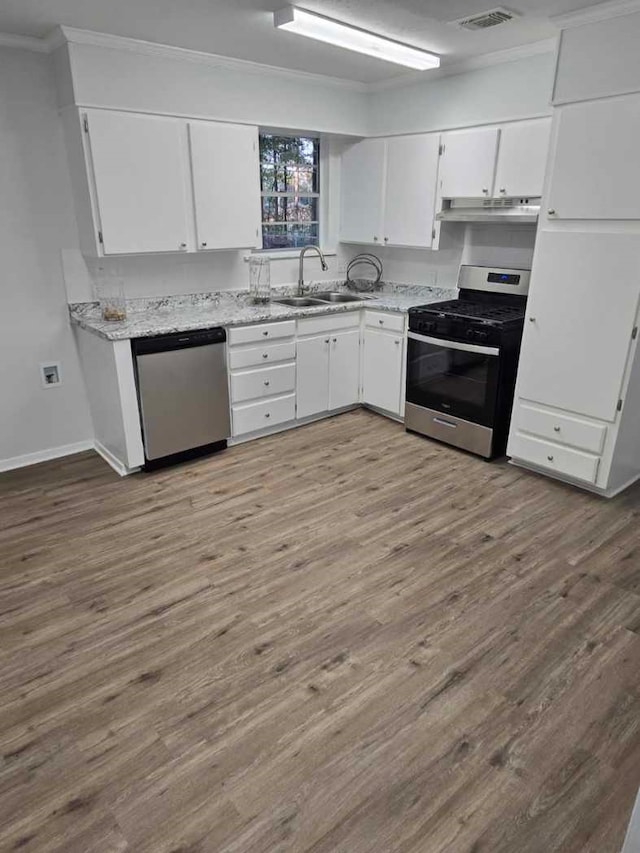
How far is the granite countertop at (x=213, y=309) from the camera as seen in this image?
3.48 metres

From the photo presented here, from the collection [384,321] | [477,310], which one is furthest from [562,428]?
[384,321]

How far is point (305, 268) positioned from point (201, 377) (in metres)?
1.75

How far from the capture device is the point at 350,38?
3.07m

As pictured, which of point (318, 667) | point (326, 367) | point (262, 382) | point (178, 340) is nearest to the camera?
point (318, 667)

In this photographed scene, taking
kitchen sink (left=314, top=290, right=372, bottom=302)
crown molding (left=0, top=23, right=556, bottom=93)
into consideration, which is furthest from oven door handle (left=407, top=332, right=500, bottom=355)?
crown molding (left=0, top=23, right=556, bottom=93)

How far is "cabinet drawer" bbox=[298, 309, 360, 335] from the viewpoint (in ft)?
13.7

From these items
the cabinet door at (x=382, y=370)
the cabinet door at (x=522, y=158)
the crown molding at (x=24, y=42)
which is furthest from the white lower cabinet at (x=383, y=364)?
the crown molding at (x=24, y=42)

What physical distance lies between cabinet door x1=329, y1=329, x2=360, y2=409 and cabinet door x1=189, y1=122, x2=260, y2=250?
40.8 inches

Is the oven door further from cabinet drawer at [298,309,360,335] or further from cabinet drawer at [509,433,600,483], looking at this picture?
cabinet drawer at [298,309,360,335]

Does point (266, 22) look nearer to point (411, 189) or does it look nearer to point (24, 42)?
point (24, 42)

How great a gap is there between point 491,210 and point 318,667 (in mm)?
3138

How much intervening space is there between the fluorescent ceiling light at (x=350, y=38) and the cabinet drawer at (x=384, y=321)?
163 centimetres

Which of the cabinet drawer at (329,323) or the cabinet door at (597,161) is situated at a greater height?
the cabinet door at (597,161)

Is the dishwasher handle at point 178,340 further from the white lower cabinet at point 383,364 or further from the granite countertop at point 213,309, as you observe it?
the white lower cabinet at point 383,364
